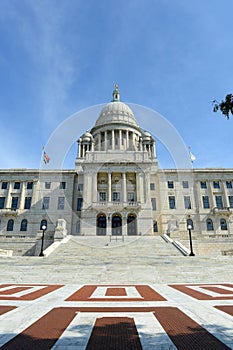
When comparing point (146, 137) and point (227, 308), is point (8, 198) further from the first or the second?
Answer: point (227, 308)

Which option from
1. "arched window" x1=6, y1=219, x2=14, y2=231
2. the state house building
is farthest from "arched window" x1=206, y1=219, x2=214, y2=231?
"arched window" x1=6, y1=219, x2=14, y2=231

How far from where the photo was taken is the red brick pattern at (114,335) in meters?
3.27

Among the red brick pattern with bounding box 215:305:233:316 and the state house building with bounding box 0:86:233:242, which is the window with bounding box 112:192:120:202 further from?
the red brick pattern with bounding box 215:305:233:316

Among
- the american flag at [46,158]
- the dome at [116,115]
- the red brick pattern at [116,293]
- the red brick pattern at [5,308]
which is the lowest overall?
the red brick pattern at [116,293]

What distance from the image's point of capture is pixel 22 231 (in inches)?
1639

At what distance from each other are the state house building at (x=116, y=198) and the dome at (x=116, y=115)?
1702 centimetres

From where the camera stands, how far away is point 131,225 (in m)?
38.0

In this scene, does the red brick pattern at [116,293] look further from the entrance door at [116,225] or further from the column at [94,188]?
the column at [94,188]

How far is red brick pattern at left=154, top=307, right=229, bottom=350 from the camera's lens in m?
3.28

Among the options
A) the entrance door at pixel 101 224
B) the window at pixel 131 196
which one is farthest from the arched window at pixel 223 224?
the entrance door at pixel 101 224

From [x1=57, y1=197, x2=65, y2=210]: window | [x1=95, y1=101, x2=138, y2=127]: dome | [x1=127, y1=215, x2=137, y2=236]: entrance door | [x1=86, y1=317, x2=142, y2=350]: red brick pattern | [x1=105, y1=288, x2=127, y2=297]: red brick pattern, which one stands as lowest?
[x1=105, y1=288, x2=127, y2=297]: red brick pattern

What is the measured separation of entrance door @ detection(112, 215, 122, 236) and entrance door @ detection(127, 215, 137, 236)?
56.6 inches

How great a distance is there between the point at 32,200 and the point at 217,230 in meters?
35.9

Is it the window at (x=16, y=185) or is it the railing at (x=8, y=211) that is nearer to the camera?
the railing at (x=8, y=211)
